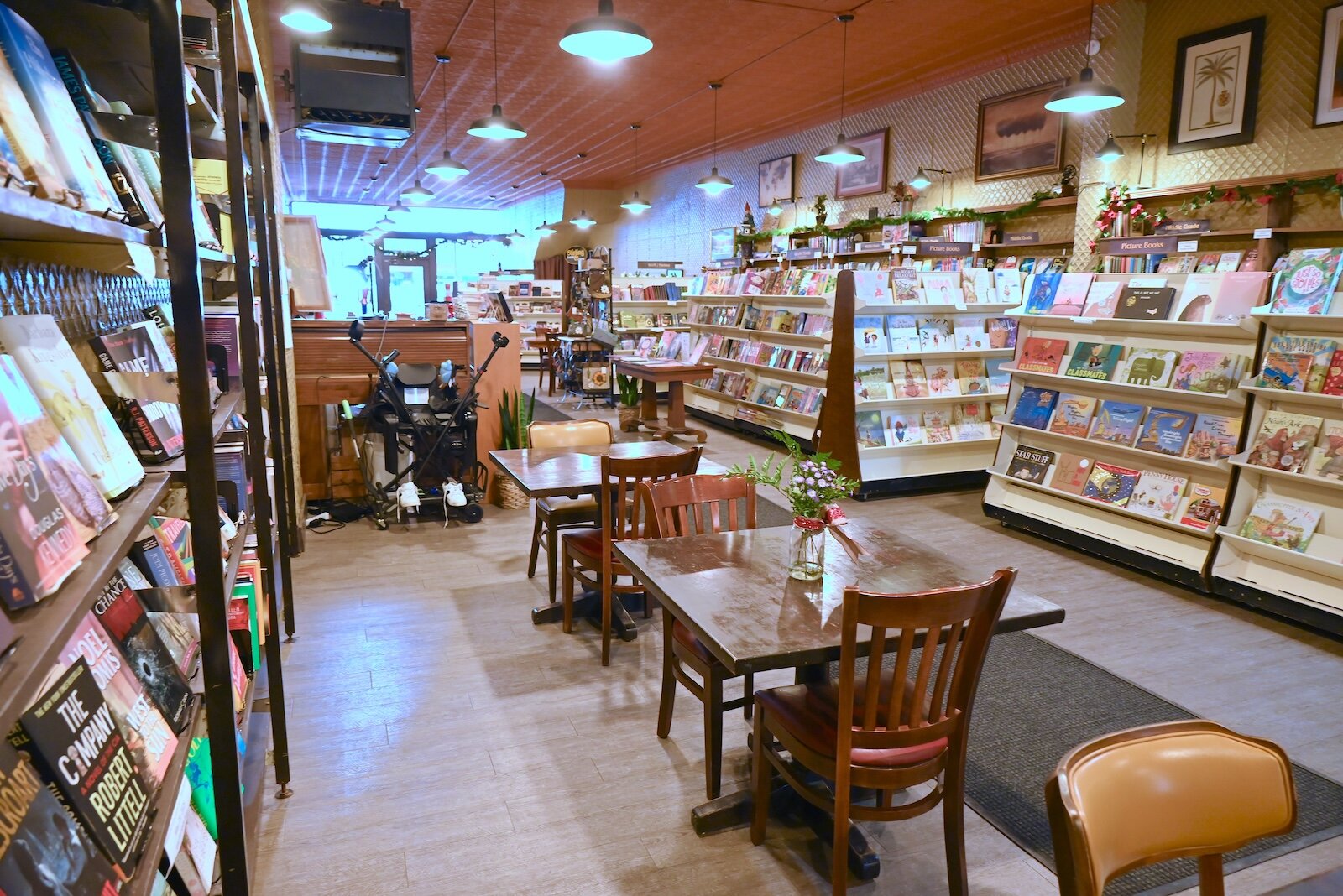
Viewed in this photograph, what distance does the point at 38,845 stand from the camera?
35.0 inches

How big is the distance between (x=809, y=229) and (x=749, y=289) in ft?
11.4

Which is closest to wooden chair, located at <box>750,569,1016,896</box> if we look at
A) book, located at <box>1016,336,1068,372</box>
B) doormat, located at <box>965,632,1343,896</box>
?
doormat, located at <box>965,632,1343,896</box>

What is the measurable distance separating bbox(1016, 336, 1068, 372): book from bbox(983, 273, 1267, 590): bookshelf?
0.09 feet

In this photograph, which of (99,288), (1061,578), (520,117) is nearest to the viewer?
(99,288)

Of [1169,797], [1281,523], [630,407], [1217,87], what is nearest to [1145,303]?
[1281,523]

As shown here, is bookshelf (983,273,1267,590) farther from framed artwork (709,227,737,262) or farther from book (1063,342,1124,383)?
framed artwork (709,227,737,262)

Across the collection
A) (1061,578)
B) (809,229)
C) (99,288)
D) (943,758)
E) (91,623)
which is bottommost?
(1061,578)

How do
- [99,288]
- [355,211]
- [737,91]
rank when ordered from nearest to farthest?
[99,288] < [737,91] < [355,211]

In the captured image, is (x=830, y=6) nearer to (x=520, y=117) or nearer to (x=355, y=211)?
(x=520, y=117)

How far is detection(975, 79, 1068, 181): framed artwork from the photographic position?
8.68 metres

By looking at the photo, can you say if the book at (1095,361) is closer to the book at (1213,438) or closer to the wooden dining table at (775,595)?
the book at (1213,438)

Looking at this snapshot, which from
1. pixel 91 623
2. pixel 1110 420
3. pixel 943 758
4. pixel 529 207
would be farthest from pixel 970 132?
pixel 529 207

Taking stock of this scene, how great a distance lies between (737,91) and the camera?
10383 millimetres

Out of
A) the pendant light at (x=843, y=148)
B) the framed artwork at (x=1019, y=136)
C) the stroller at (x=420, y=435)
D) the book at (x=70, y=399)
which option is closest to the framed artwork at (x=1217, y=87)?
the framed artwork at (x=1019, y=136)
